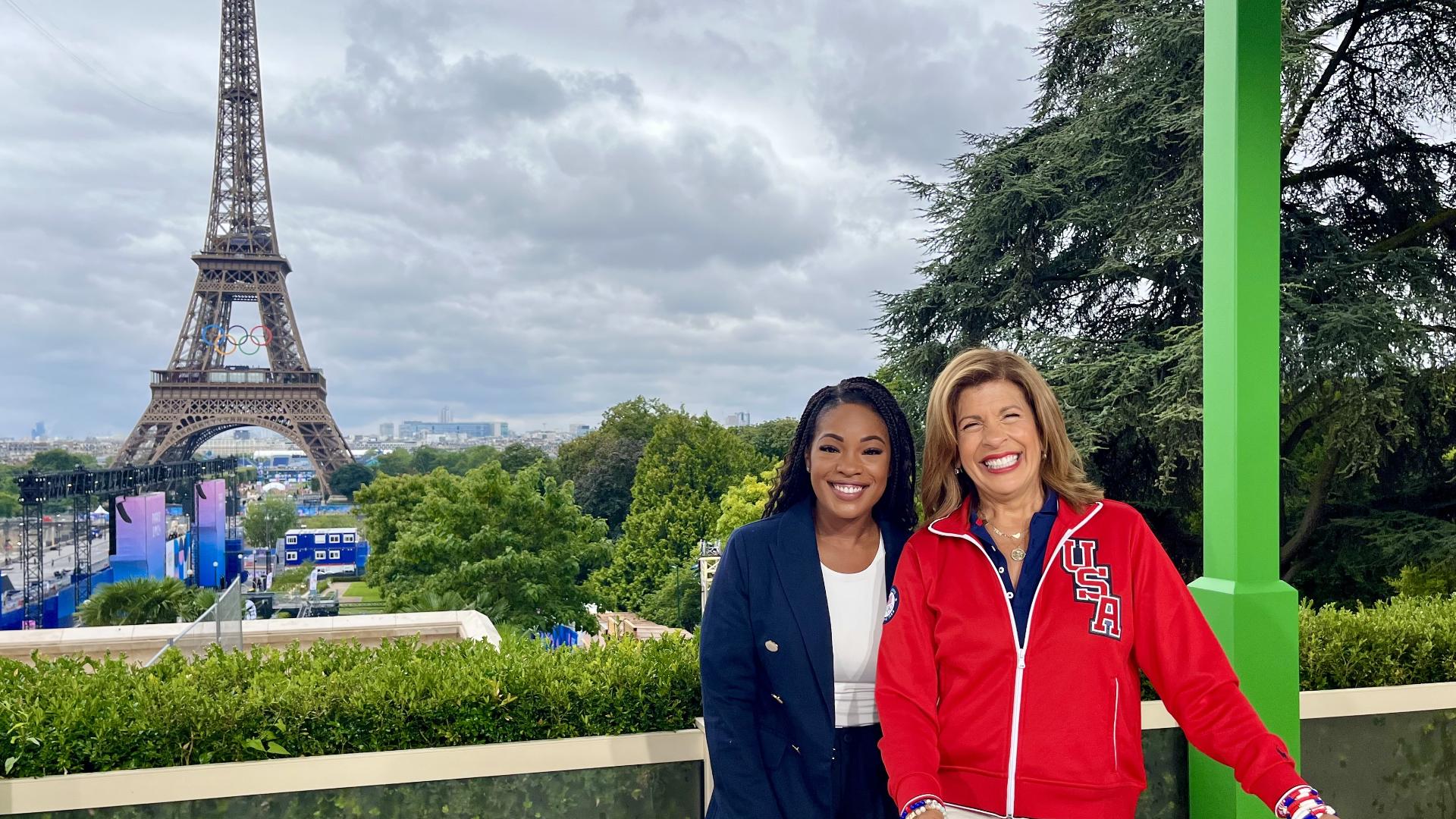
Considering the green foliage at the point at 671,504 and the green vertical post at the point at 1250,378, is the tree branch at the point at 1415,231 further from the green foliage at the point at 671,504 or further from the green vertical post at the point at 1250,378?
the green foliage at the point at 671,504

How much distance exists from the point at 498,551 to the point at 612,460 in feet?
46.3

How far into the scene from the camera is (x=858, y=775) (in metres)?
1.38

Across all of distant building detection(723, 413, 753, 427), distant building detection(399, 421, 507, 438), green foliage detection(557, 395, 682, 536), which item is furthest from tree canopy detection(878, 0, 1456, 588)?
distant building detection(399, 421, 507, 438)

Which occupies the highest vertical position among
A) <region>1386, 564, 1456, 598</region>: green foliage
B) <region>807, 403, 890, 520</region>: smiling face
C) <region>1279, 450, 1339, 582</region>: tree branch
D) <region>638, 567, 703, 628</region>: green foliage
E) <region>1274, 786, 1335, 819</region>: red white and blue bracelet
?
<region>807, 403, 890, 520</region>: smiling face

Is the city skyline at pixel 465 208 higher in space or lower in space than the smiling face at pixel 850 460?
higher

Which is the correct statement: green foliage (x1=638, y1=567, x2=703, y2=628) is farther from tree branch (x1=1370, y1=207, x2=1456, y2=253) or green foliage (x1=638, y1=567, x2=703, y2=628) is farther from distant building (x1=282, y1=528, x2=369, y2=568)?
distant building (x1=282, y1=528, x2=369, y2=568)

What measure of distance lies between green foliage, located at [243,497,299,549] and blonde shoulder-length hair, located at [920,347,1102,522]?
42.1 meters

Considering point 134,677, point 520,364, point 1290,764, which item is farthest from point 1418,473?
point 520,364

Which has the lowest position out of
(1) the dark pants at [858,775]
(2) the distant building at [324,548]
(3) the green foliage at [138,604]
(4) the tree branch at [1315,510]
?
(2) the distant building at [324,548]

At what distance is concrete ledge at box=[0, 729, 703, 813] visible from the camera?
1.63m

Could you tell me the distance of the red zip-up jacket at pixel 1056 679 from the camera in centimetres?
119

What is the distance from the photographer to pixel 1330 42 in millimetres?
9477

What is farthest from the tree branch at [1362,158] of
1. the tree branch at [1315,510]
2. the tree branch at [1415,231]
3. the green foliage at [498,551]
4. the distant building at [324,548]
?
the distant building at [324,548]

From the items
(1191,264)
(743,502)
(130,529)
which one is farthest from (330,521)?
(1191,264)
